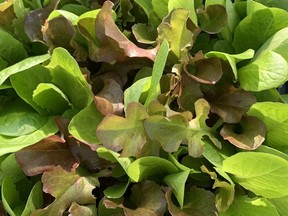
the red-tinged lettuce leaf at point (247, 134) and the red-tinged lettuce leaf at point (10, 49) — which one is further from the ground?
the red-tinged lettuce leaf at point (10, 49)

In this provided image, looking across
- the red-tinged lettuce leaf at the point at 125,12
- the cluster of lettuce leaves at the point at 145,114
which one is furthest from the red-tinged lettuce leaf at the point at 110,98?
the red-tinged lettuce leaf at the point at 125,12

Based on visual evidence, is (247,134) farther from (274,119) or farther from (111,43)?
(111,43)

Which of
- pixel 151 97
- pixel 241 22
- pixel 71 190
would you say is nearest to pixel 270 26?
pixel 241 22

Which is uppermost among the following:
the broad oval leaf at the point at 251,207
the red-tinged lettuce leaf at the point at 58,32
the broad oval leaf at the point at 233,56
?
the red-tinged lettuce leaf at the point at 58,32

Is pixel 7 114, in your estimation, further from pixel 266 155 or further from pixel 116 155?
pixel 266 155

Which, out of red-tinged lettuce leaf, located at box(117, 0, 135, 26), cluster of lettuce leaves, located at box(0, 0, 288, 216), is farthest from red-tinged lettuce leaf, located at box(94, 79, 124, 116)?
red-tinged lettuce leaf, located at box(117, 0, 135, 26)

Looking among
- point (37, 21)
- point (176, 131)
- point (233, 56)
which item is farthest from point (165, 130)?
point (37, 21)

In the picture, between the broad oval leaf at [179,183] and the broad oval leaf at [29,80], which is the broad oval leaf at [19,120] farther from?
the broad oval leaf at [179,183]
